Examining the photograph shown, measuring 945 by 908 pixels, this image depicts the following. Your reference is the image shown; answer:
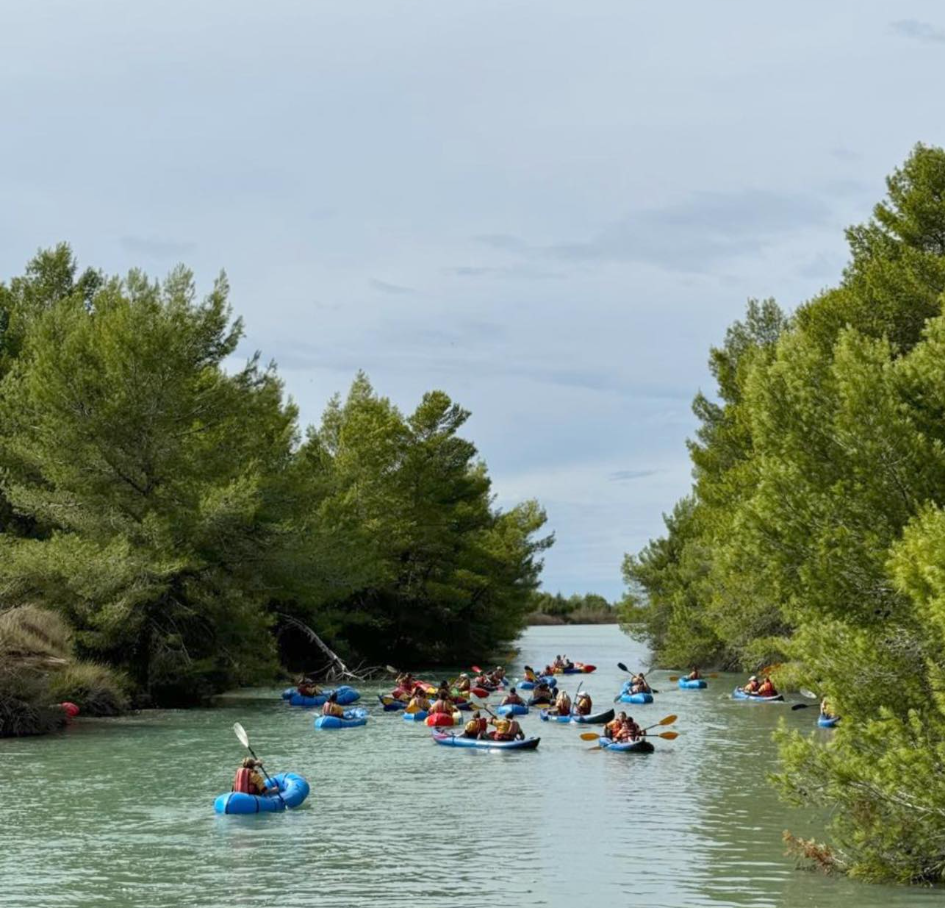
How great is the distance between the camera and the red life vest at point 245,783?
895 inches

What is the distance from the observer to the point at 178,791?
25.2 metres

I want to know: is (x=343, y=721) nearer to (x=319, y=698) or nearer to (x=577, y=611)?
(x=319, y=698)

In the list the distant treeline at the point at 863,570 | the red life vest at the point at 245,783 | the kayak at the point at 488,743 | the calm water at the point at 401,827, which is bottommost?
the calm water at the point at 401,827

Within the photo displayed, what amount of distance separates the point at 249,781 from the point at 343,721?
14.6 m

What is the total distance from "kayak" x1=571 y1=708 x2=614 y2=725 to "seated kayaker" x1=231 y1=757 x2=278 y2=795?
16.3m

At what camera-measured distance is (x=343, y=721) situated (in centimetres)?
3725

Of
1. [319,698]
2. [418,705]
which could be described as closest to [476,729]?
[418,705]

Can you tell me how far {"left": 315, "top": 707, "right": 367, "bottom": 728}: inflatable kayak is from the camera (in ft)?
121

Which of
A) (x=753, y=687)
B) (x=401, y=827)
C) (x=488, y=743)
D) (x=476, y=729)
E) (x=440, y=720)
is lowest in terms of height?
(x=401, y=827)

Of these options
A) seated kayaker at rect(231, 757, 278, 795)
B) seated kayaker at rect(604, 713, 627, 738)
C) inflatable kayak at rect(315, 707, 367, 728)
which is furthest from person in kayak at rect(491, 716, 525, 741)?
Answer: seated kayaker at rect(231, 757, 278, 795)

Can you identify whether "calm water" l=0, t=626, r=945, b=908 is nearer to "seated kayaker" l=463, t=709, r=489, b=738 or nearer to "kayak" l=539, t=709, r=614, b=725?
"seated kayaker" l=463, t=709, r=489, b=738

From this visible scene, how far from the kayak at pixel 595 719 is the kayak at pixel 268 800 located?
1545 centimetres

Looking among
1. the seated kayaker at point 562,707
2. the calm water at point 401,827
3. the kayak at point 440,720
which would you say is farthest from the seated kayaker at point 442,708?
the seated kayaker at point 562,707

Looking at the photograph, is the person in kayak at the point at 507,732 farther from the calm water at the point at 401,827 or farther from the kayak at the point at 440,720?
the kayak at the point at 440,720
